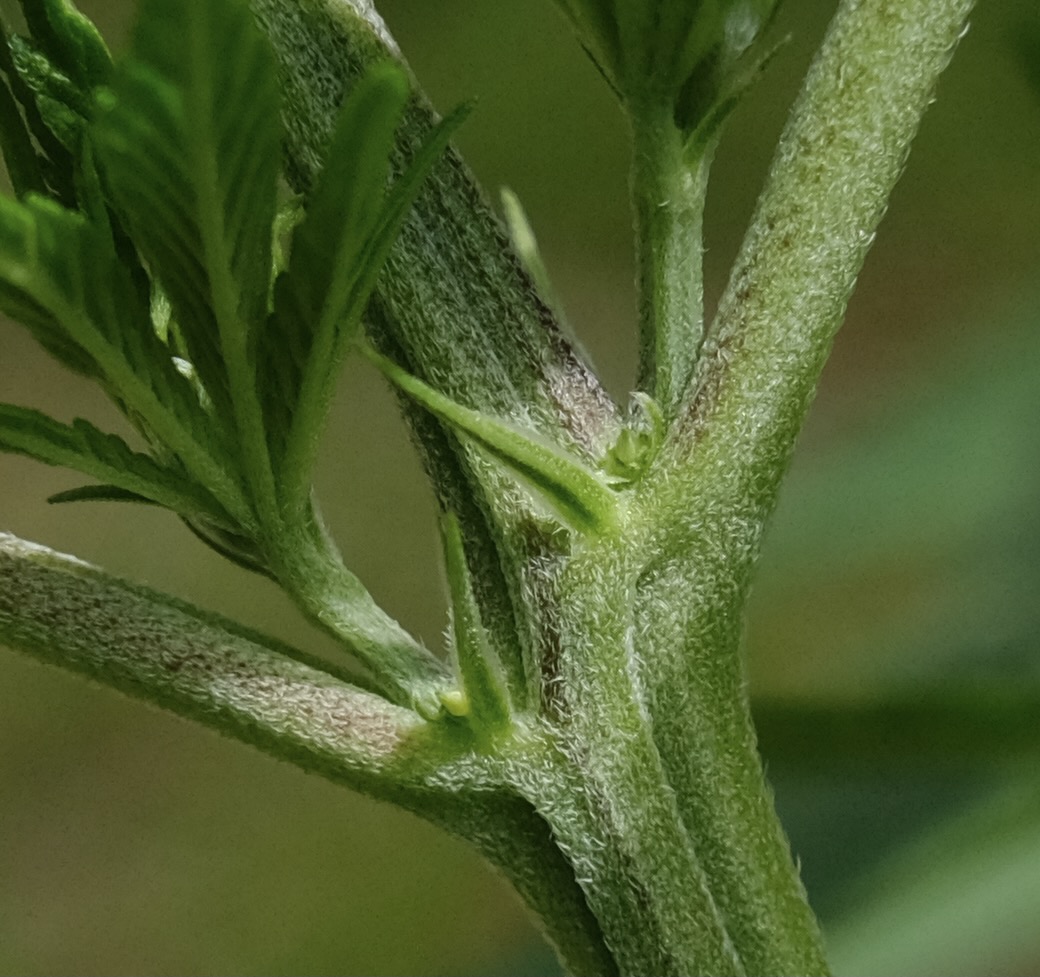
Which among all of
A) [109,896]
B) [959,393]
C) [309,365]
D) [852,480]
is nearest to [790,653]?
[852,480]

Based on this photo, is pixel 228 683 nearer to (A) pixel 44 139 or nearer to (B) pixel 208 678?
(B) pixel 208 678

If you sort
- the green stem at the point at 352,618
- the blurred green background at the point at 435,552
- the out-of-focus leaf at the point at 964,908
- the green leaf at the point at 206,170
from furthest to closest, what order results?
the blurred green background at the point at 435,552, the out-of-focus leaf at the point at 964,908, the green stem at the point at 352,618, the green leaf at the point at 206,170

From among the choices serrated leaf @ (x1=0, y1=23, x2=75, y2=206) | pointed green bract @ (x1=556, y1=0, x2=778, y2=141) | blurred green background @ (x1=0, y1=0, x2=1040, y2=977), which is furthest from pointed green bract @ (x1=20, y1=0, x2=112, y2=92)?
blurred green background @ (x1=0, y1=0, x2=1040, y2=977)

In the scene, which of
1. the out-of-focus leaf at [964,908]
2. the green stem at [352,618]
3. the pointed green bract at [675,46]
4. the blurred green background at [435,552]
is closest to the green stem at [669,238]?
the pointed green bract at [675,46]

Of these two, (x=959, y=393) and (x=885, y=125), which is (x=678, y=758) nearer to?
(x=885, y=125)

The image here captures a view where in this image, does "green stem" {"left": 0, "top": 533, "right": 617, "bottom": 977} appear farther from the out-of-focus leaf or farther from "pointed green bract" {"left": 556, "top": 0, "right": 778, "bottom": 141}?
the out-of-focus leaf

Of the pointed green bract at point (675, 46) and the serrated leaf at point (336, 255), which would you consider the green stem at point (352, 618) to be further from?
the pointed green bract at point (675, 46)

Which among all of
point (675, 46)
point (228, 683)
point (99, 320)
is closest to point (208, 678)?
point (228, 683)
